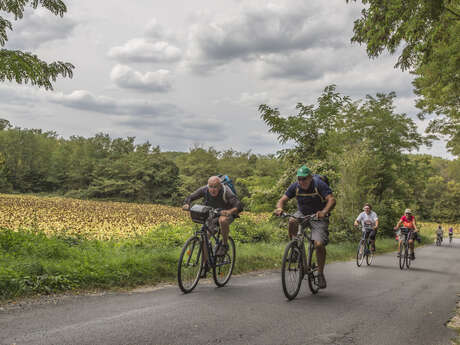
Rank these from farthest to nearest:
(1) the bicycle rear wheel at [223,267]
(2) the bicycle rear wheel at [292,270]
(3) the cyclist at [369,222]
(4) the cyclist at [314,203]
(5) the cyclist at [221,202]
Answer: (3) the cyclist at [369,222], (1) the bicycle rear wheel at [223,267], (5) the cyclist at [221,202], (4) the cyclist at [314,203], (2) the bicycle rear wheel at [292,270]

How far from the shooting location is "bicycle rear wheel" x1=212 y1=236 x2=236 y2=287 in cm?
723

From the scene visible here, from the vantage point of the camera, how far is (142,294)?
651cm

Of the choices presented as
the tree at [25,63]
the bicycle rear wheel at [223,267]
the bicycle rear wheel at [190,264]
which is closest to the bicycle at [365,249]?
the bicycle rear wheel at [223,267]

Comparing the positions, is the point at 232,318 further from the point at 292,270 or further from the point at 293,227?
the point at 293,227

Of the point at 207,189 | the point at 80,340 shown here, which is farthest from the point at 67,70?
the point at 80,340

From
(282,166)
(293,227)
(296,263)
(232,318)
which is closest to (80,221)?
(282,166)

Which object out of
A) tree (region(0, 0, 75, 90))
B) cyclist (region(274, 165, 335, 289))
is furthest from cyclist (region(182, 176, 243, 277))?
tree (region(0, 0, 75, 90))

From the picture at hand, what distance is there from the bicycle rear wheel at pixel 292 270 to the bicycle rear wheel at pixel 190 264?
62.5 inches

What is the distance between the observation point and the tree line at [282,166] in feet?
55.5

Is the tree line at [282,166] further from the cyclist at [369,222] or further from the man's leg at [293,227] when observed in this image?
the man's leg at [293,227]

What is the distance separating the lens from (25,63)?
8.27 meters

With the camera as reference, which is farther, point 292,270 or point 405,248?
point 405,248

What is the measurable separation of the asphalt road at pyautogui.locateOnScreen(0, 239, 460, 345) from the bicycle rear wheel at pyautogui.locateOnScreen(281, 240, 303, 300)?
0.19m

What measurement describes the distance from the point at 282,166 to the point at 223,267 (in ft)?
35.0
